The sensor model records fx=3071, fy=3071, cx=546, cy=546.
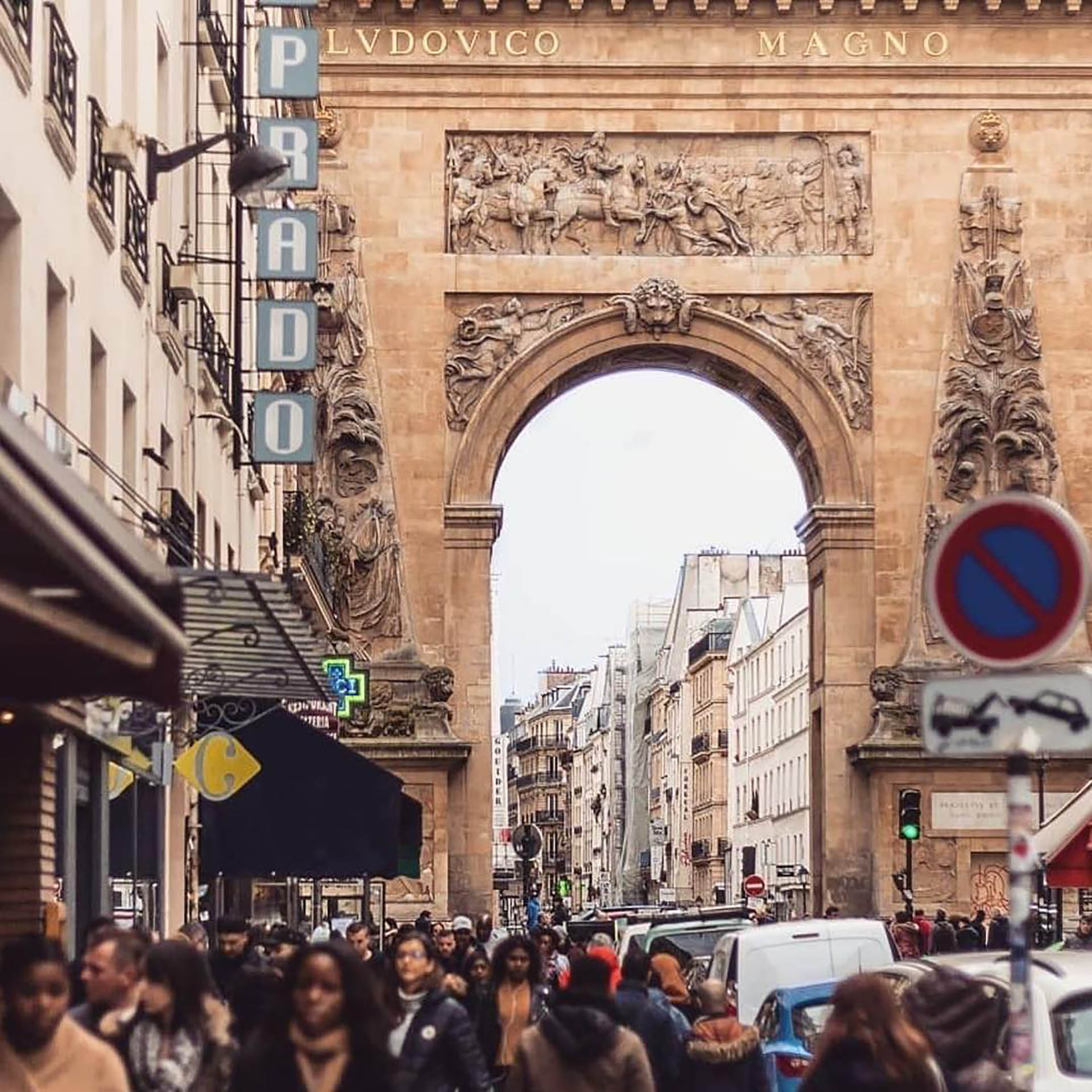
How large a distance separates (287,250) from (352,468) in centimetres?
1462

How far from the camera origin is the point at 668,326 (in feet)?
151

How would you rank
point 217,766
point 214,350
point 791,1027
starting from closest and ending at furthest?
point 791,1027 < point 217,766 < point 214,350

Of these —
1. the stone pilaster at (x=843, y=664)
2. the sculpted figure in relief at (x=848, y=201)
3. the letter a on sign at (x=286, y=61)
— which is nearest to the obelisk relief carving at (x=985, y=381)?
the stone pilaster at (x=843, y=664)

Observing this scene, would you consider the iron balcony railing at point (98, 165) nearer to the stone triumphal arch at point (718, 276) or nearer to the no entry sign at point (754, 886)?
the stone triumphal arch at point (718, 276)

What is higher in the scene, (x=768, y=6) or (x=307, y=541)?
(x=768, y=6)

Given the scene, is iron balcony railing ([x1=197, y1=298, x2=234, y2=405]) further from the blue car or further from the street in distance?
the street in distance

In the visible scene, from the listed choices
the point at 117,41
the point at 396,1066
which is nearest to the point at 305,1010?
the point at 396,1066

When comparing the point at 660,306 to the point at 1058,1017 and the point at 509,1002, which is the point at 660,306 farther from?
the point at 1058,1017

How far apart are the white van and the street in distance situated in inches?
480

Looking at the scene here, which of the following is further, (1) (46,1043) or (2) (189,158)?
(2) (189,158)

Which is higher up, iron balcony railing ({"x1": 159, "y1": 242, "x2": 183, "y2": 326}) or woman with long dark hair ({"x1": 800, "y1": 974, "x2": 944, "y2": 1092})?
iron balcony railing ({"x1": 159, "y1": 242, "x2": 183, "y2": 326})

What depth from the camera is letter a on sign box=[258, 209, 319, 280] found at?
3123cm

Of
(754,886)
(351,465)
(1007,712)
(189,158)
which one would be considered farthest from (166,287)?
(754,886)

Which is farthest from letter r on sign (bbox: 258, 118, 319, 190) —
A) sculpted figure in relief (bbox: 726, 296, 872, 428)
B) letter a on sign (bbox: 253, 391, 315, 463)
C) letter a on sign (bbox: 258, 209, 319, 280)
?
sculpted figure in relief (bbox: 726, 296, 872, 428)
